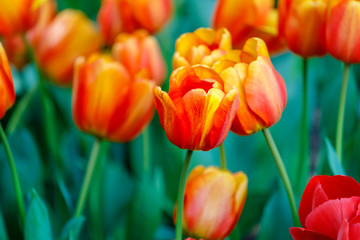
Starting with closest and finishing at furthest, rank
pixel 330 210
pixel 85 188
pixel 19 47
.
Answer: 1. pixel 330 210
2. pixel 85 188
3. pixel 19 47

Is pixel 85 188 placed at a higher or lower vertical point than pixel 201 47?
lower

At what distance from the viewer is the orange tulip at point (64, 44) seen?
101 cm

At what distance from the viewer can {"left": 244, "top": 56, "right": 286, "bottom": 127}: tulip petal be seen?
0.51 meters

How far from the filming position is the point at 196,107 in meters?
0.47

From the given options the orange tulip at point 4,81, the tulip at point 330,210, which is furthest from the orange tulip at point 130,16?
the tulip at point 330,210

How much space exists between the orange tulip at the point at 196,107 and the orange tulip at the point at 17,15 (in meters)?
0.46

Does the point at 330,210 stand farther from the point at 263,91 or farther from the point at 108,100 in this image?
the point at 108,100

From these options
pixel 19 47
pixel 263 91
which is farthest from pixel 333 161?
pixel 19 47

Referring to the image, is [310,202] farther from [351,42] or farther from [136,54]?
[136,54]

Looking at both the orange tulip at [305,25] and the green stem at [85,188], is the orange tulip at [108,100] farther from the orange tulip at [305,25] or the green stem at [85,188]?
the orange tulip at [305,25]

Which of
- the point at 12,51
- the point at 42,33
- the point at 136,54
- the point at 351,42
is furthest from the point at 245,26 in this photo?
the point at 12,51

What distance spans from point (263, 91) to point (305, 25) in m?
0.17

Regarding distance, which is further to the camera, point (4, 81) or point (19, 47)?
point (19, 47)

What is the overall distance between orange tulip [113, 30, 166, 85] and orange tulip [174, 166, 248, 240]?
279 millimetres
